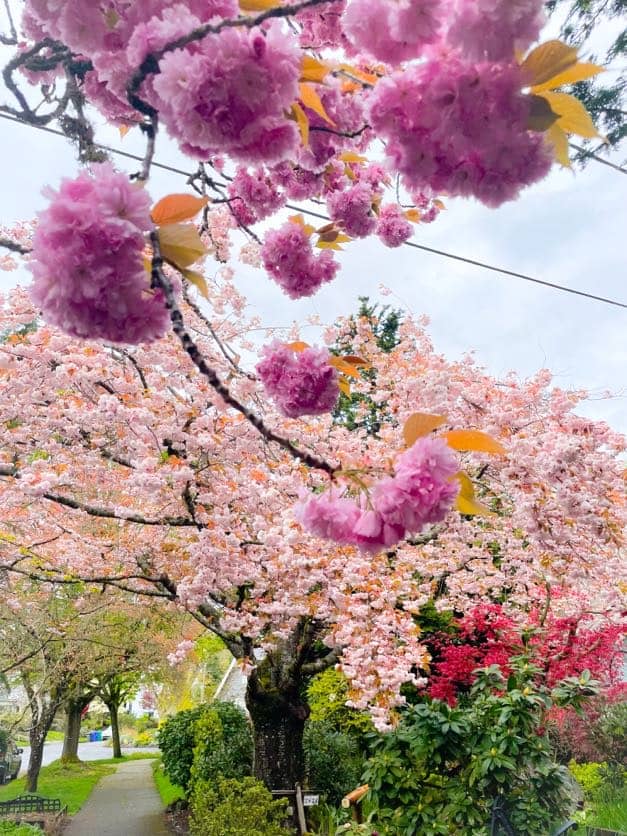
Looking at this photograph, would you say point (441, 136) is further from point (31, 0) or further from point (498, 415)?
point (498, 415)

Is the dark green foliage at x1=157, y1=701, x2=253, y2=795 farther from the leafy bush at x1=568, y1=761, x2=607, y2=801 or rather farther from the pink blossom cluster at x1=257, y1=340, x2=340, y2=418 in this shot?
the pink blossom cluster at x1=257, y1=340, x2=340, y2=418

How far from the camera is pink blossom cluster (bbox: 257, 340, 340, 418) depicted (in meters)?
1.57

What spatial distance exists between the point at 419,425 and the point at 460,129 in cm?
46

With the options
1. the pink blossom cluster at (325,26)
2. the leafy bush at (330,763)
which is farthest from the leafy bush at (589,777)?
the pink blossom cluster at (325,26)

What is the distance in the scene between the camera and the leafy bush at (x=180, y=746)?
36.8 ft

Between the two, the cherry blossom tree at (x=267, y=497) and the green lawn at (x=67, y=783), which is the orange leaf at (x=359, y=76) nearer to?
the cherry blossom tree at (x=267, y=497)

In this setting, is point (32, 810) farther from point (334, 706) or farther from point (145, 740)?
point (145, 740)

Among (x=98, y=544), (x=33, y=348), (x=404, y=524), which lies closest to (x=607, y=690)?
(x=98, y=544)

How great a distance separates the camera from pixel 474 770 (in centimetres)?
436

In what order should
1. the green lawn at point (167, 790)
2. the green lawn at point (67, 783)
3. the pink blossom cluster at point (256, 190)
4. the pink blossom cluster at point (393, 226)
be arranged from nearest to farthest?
1. the pink blossom cluster at point (256, 190)
2. the pink blossom cluster at point (393, 226)
3. the green lawn at point (167, 790)
4. the green lawn at point (67, 783)

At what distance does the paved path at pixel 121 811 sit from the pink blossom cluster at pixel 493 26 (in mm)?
11238

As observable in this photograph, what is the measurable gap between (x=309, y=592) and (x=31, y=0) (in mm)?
6192

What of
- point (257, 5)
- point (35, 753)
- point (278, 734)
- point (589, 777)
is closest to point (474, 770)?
point (278, 734)

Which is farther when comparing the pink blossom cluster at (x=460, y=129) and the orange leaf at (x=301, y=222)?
the orange leaf at (x=301, y=222)
